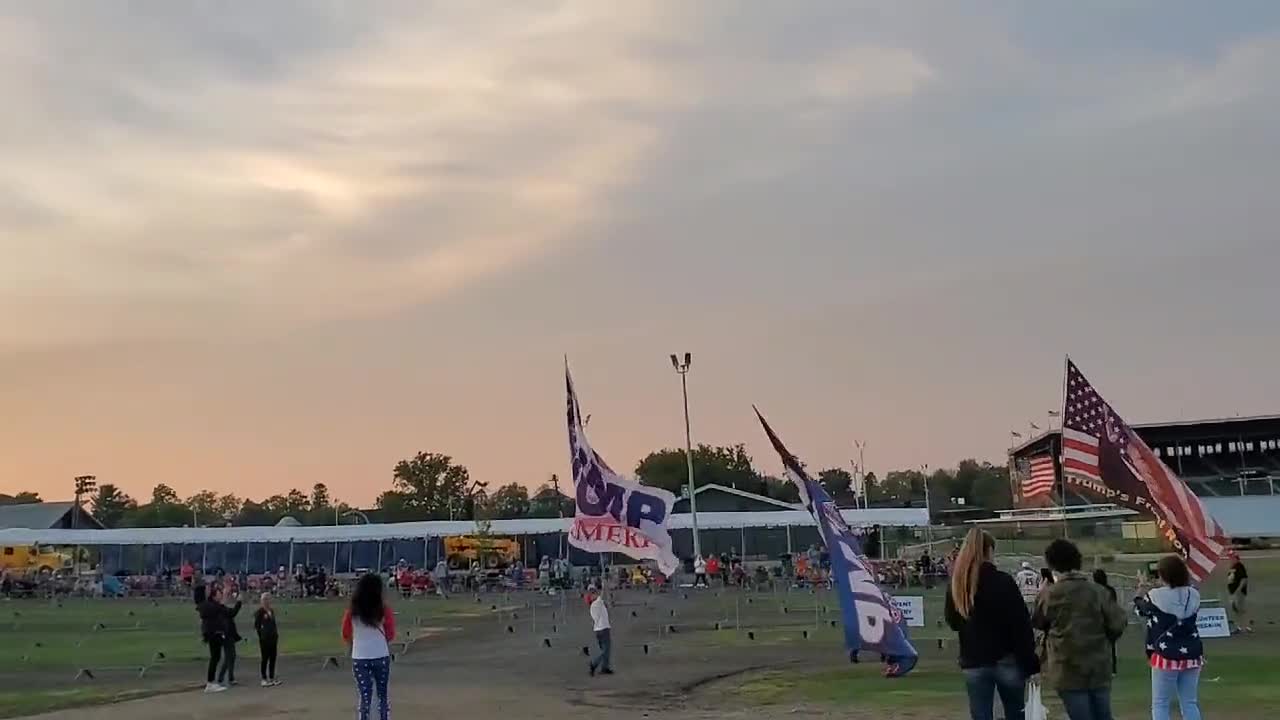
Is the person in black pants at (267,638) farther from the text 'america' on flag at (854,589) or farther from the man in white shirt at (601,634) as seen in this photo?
the text 'america' on flag at (854,589)

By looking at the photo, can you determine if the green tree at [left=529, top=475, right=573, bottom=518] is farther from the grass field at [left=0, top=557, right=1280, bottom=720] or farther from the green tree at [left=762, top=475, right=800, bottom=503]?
A: the grass field at [left=0, top=557, right=1280, bottom=720]

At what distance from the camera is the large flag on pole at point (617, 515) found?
22.7 metres

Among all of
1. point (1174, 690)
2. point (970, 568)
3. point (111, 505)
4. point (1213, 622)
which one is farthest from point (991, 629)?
point (111, 505)

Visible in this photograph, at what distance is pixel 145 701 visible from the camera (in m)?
18.1

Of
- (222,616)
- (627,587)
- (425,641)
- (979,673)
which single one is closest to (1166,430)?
(627,587)

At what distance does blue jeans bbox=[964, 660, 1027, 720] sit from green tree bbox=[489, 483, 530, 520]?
107m

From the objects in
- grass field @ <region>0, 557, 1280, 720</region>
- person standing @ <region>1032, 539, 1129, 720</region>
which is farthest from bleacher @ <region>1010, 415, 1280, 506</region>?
person standing @ <region>1032, 539, 1129, 720</region>

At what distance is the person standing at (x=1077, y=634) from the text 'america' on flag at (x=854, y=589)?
8.77 metres

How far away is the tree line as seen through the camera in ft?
424

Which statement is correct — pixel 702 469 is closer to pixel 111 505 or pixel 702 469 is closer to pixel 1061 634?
pixel 111 505

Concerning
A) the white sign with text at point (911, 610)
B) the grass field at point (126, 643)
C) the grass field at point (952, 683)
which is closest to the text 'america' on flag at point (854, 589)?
the grass field at point (952, 683)

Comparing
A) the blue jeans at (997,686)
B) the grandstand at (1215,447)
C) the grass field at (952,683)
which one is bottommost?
the grass field at (952,683)

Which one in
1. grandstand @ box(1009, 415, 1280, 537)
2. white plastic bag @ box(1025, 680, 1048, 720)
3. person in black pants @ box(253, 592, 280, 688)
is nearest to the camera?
white plastic bag @ box(1025, 680, 1048, 720)

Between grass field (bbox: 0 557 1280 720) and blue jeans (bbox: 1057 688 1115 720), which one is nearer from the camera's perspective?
blue jeans (bbox: 1057 688 1115 720)
